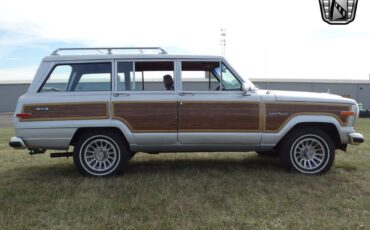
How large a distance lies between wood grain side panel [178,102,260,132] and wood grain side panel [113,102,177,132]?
152mm

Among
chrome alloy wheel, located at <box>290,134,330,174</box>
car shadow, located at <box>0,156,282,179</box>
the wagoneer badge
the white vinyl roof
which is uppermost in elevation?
the wagoneer badge

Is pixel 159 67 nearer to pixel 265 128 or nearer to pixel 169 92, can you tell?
pixel 169 92

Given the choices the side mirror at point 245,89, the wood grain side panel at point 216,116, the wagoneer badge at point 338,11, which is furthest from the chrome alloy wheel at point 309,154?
the wagoneer badge at point 338,11

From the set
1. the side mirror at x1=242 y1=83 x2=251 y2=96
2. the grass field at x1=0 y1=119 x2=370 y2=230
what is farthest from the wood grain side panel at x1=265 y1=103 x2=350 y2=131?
the grass field at x1=0 y1=119 x2=370 y2=230

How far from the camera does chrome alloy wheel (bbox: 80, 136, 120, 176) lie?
246 inches

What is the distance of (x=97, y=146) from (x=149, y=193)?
57.9 inches

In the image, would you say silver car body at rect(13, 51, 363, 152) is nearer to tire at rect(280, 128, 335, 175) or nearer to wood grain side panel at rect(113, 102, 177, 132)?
wood grain side panel at rect(113, 102, 177, 132)

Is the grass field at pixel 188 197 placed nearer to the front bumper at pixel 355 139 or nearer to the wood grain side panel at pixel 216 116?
the front bumper at pixel 355 139

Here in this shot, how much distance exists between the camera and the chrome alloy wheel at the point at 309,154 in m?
6.32

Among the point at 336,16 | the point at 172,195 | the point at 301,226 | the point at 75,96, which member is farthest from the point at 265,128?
the point at 336,16

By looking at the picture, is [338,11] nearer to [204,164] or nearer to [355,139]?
[355,139]

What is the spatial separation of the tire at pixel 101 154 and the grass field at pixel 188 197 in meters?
0.22

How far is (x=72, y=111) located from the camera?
6.13 m

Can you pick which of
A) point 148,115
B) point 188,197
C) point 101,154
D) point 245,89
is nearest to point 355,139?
point 245,89
